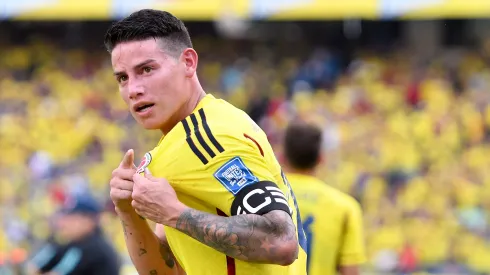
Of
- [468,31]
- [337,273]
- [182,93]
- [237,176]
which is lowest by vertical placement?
[337,273]

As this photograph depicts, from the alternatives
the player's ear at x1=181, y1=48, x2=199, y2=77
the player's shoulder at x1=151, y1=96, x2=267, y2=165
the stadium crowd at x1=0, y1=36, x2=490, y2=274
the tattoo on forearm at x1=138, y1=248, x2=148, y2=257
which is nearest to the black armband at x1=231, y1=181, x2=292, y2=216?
the player's shoulder at x1=151, y1=96, x2=267, y2=165

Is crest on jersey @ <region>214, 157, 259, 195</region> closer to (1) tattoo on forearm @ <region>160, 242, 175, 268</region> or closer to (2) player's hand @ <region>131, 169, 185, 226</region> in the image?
(2) player's hand @ <region>131, 169, 185, 226</region>

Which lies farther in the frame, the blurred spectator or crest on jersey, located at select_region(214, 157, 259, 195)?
the blurred spectator

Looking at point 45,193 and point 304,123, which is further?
point 45,193

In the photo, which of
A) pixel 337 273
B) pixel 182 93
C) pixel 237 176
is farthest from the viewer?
pixel 337 273

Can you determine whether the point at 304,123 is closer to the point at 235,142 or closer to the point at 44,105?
the point at 235,142

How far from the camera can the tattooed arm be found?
12.4 feet

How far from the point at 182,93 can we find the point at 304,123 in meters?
2.90

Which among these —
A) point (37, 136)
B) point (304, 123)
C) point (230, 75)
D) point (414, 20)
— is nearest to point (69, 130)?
point (37, 136)

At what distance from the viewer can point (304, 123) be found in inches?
249

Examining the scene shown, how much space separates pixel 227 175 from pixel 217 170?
0.04 metres

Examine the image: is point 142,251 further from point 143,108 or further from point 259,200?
point 259,200

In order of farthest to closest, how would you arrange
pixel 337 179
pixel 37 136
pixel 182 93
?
pixel 37 136
pixel 337 179
pixel 182 93

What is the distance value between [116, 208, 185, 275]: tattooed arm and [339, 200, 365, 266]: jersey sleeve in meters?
2.17
